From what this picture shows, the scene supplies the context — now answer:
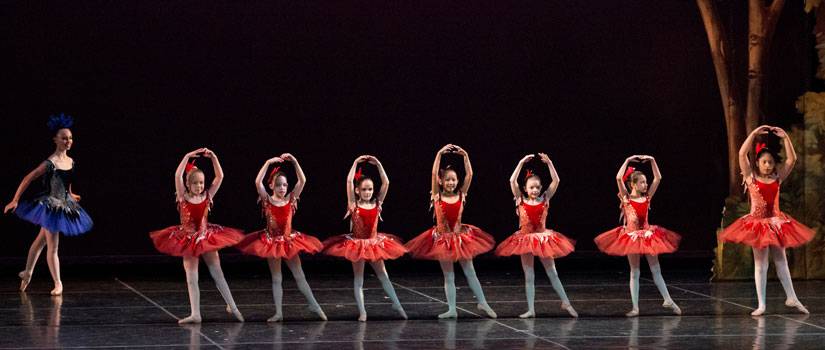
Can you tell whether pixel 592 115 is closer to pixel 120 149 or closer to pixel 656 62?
pixel 656 62

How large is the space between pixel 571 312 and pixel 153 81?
13.6ft

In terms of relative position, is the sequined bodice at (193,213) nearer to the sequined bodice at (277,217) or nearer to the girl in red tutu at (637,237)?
the sequined bodice at (277,217)

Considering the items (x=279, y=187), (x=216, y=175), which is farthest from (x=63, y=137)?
(x=279, y=187)

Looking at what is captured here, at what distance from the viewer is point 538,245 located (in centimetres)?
830

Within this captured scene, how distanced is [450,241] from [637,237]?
3.88ft

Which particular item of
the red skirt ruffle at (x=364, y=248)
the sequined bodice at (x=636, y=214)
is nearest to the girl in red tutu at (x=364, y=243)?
the red skirt ruffle at (x=364, y=248)

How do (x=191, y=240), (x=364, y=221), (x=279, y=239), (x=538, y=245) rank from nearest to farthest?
1. (x=191, y=240)
2. (x=279, y=239)
3. (x=364, y=221)
4. (x=538, y=245)

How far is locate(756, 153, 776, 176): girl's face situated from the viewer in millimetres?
8500

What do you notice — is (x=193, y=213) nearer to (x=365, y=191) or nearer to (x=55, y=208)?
(x=365, y=191)

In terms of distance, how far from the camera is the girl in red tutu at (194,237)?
7895 millimetres

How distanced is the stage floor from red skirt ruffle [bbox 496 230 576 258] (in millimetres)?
395

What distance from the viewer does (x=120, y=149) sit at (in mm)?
10750

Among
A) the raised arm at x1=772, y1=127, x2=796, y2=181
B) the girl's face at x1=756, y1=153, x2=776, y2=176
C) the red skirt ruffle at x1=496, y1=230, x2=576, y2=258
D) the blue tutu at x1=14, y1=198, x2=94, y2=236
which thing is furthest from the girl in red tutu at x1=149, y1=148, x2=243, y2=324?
the raised arm at x1=772, y1=127, x2=796, y2=181

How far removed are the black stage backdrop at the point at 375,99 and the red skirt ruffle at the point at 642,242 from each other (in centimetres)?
294
